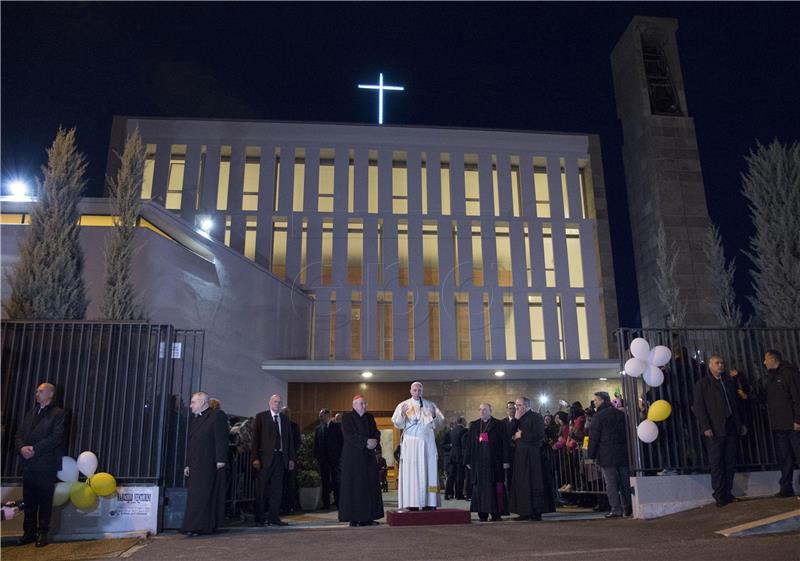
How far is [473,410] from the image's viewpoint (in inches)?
942

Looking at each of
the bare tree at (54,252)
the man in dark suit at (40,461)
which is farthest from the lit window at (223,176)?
the man in dark suit at (40,461)

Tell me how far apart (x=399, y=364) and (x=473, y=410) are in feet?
12.5

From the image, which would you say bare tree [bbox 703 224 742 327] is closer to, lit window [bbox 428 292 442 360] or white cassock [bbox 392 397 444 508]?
lit window [bbox 428 292 442 360]

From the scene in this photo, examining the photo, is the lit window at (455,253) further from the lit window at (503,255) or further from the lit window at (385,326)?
the lit window at (385,326)

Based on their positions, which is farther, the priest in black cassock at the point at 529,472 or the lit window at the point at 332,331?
the lit window at the point at 332,331

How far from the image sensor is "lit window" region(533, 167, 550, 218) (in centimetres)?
2773

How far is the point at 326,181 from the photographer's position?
90.2 feet

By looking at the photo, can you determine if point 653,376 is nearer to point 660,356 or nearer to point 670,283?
point 660,356

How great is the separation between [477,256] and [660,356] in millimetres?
17300

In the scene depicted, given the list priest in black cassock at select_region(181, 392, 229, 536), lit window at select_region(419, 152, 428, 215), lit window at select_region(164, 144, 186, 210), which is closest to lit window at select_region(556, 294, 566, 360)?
lit window at select_region(419, 152, 428, 215)

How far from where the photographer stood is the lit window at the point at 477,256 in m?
26.2

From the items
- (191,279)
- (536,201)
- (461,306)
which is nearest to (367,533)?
(191,279)

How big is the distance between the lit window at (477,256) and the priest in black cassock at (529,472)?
15.7m

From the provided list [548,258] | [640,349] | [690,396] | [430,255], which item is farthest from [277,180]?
[690,396]
